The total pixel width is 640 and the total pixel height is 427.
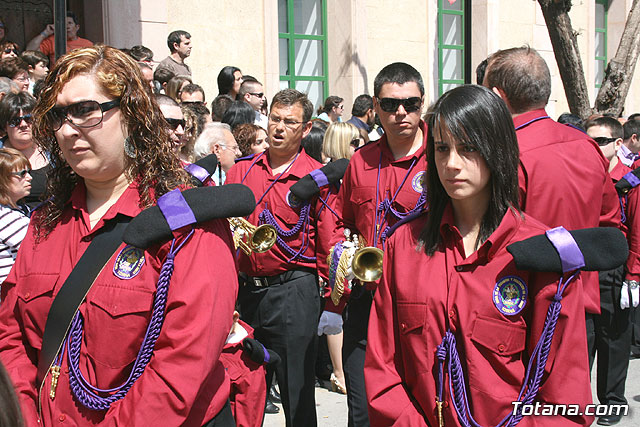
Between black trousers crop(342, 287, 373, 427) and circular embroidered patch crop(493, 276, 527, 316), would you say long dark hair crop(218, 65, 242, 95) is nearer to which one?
black trousers crop(342, 287, 373, 427)

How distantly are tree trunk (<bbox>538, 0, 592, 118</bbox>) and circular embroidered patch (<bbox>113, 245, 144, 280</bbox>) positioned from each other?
367 inches

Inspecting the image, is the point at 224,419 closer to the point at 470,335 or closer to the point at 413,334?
the point at 413,334

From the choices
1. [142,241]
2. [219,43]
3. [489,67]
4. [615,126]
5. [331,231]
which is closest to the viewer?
[142,241]

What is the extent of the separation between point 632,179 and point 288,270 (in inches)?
106

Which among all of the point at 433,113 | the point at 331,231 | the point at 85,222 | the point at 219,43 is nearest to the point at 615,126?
the point at 331,231

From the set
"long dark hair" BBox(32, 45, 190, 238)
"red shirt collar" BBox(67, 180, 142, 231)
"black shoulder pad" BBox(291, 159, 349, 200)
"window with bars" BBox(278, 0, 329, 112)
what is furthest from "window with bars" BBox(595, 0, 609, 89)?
"red shirt collar" BBox(67, 180, 142, 231)

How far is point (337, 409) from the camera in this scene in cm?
626

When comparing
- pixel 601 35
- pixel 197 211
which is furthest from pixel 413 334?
pixel 601 35

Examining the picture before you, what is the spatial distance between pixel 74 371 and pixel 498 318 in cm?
137

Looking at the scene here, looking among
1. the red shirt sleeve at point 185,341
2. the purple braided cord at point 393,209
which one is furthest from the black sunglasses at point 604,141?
the red shirt sleeve at point 185,341

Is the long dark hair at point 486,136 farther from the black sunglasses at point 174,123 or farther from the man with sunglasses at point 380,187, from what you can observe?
the black sunglasses at point 174,123

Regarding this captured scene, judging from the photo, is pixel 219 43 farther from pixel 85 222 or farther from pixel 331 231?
pixel 85 222

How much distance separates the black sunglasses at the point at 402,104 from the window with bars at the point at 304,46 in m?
8.79

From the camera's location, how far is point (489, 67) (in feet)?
13.6
